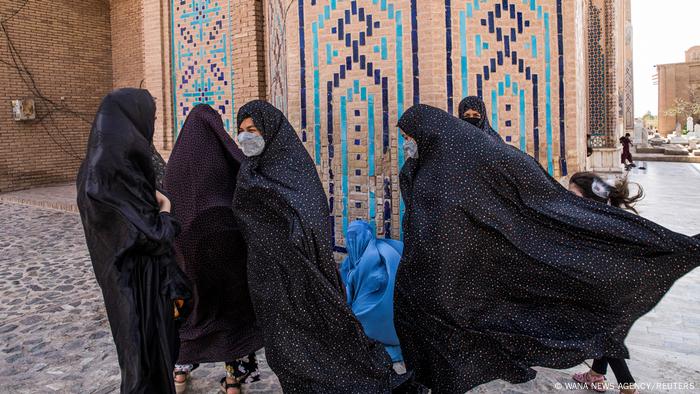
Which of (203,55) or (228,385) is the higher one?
(203,55)

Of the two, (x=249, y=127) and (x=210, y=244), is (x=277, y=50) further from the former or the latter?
(x=210, y=244)

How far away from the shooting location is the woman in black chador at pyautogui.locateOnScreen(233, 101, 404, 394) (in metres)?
1.95

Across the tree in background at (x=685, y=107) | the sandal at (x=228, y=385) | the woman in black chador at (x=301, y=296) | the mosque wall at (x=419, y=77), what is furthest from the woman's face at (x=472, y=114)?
the tree in background at (x=685, y=107)

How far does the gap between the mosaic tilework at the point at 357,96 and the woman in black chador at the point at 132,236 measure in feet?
6.11

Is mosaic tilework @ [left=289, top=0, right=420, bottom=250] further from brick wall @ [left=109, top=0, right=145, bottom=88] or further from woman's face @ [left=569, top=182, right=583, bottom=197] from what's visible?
brick wall @ [left=109, top=0, right=145, bottom=88]

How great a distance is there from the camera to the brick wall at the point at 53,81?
28.6ft

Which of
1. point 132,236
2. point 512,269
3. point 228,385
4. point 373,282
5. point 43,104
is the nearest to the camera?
point 132,236

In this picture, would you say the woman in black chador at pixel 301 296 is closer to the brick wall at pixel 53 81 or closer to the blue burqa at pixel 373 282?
the blue burqa at pixel 373 282

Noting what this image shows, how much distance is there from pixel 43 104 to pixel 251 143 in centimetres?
877

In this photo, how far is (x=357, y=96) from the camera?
3537mm

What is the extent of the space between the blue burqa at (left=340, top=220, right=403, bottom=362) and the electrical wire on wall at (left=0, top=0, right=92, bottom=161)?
8.13 m

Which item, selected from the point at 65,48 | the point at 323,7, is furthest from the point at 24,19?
the point at 323,7

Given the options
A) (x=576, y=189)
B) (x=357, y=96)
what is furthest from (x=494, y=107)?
(x=576, y=189)

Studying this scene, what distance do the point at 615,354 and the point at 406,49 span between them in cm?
221
